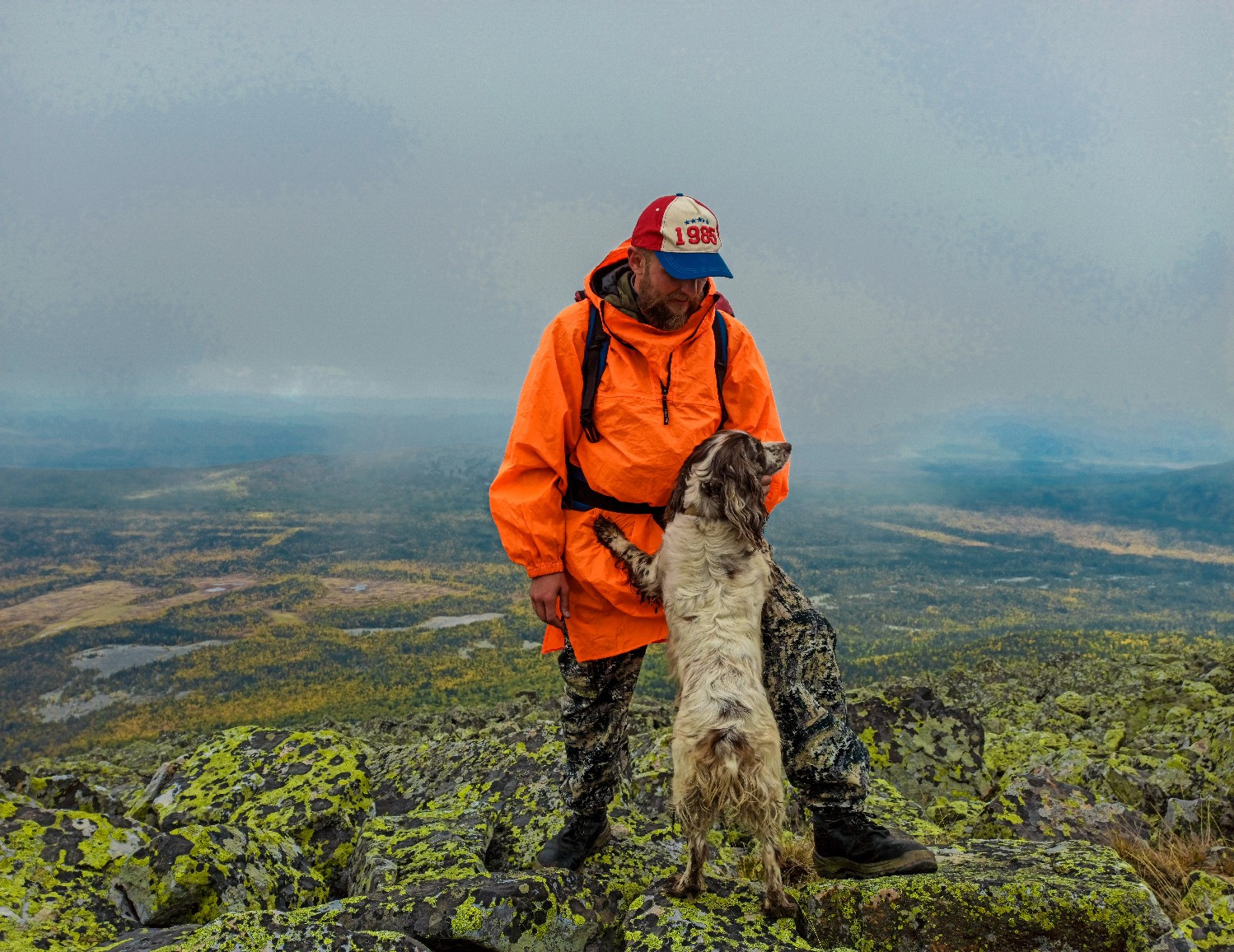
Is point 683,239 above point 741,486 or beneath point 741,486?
above

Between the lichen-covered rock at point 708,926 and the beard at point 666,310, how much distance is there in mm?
3905

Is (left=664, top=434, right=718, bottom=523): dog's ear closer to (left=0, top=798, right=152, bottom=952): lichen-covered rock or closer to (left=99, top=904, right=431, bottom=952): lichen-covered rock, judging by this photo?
(left=99, top=904, right=431, bottom=952): lichen-covered rock

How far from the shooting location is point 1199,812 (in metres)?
7.45

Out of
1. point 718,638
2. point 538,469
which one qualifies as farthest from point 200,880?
point 718,638

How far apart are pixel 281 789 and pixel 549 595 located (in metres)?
5.42

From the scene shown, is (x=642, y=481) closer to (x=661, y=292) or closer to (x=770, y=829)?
(x=661, y=292)

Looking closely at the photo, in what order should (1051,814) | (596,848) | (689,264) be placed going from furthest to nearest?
A: (1051,814) < (596,848) < (689,264)

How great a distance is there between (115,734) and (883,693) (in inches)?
3680

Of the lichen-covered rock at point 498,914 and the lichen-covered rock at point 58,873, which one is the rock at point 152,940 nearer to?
the lichen-covered rock at point 58,873

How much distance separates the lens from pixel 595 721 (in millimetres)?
5605

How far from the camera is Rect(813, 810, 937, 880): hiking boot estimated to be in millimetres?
4965

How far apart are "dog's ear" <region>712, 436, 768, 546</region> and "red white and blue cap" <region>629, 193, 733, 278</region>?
Result: 1177 mm

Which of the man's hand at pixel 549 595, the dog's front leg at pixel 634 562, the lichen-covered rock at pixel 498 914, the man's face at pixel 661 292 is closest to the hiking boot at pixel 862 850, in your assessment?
the lichen-covered rock at pixel 498 914

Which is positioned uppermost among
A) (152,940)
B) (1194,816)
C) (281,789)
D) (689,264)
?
(689,264)
